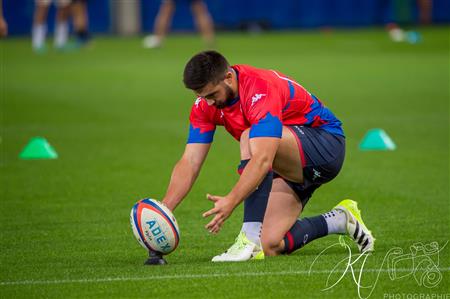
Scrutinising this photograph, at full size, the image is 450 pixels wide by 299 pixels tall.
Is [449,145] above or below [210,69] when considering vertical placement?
below

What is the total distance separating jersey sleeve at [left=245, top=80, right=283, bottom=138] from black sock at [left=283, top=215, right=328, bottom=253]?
938 millimetres

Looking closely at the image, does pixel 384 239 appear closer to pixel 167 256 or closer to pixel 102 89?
pixel 167 256

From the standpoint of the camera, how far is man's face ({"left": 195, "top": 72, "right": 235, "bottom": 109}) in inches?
260

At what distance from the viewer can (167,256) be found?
717 cm

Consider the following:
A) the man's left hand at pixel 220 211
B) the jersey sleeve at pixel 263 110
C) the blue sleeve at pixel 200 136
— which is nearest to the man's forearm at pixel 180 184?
the blue sleeve at pixel 200 136

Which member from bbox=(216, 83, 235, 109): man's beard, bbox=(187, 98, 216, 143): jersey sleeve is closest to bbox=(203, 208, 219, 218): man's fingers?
bbox=(216, 83, 235, 109): man's beard

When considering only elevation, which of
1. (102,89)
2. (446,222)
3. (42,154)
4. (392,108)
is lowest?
(102,89)

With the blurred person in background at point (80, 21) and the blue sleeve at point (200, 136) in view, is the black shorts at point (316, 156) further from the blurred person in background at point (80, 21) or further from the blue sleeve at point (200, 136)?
the blurred person in background at point (80, 21)

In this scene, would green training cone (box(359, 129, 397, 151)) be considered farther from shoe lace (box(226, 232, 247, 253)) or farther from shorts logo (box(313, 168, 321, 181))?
shoe lace (box(226, 232, 247, 253))

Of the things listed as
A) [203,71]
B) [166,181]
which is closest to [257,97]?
[203,71]

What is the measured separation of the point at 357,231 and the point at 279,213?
0.55 meters

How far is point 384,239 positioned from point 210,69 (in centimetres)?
198

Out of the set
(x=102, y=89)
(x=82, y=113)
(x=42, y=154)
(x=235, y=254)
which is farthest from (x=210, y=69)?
(x=102, y=89)

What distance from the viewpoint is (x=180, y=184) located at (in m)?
7.14
